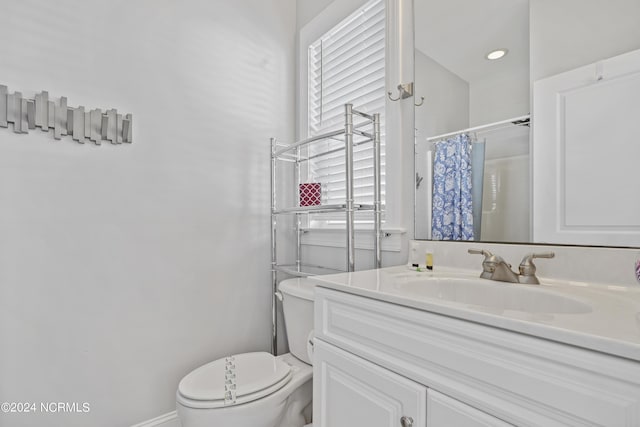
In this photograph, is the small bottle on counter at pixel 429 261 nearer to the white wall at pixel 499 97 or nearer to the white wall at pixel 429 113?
the white wall at pixel 429 113

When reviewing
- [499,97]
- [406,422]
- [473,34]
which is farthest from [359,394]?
[473,34]

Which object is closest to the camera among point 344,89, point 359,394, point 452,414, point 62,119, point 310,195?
point 452,414

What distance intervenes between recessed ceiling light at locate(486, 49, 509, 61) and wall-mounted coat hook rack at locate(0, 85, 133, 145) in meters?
1.42

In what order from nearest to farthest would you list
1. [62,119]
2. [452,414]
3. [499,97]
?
[452,414] → [499,97] → [62,119]

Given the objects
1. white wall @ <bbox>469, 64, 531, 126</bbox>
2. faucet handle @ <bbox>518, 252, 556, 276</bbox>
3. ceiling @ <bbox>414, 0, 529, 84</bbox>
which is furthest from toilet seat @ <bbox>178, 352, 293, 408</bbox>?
ceiling @ <bbox>414, 0, 529, 84</bbox>

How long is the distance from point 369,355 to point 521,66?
101cm

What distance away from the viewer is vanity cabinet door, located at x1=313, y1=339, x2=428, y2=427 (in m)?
0.68

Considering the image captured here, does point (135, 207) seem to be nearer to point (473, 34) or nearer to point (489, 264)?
point (489, 264)

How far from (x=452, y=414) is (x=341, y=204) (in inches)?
35.2

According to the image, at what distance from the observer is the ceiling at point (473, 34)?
1007 mm

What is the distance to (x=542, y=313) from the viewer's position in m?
0.66

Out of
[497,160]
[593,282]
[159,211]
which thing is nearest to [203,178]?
[159,211]

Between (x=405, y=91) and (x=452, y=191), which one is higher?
(x=405, y=91)

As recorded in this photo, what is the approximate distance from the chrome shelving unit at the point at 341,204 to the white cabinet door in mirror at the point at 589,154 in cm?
59
